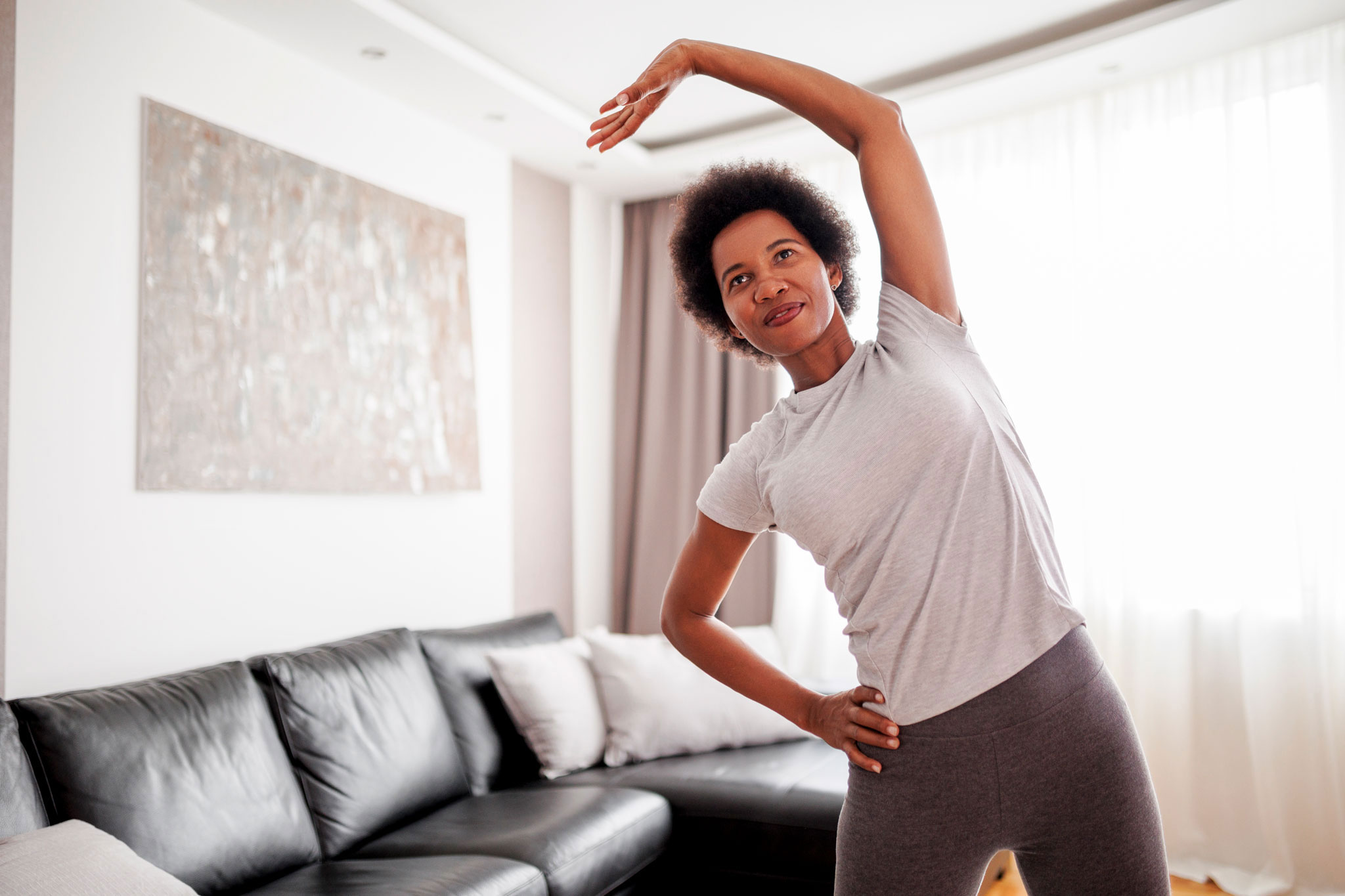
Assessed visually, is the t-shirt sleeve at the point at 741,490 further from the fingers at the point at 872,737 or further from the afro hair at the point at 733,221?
the fingers at the point at 872,737

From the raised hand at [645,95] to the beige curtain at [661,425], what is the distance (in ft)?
8.93

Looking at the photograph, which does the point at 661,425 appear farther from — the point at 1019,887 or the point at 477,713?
the point at 1019,887

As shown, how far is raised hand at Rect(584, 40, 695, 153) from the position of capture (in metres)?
1.07

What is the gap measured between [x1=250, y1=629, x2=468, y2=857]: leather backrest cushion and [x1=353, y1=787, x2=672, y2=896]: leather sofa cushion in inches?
2.8

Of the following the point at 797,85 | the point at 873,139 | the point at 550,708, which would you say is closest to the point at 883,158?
the point at 873,139

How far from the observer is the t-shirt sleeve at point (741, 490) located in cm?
118

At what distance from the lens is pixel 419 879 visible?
6.22 ft

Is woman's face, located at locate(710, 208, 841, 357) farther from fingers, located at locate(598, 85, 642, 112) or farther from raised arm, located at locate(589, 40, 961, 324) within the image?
Result: fingers, located at locate(598, 85, 642, 112)

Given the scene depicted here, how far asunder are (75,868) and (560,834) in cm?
100

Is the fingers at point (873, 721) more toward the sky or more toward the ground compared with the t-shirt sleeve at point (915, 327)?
more toward the ground

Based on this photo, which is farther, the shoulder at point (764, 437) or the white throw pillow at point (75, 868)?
the white throw pillow at point (75, 868)

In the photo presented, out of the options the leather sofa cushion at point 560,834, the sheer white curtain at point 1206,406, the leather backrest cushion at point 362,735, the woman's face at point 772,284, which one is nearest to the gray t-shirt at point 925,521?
the woman's face at point 772,284

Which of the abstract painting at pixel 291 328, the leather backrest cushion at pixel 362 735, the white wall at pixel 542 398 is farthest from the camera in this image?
the white wall at pixel 542 398

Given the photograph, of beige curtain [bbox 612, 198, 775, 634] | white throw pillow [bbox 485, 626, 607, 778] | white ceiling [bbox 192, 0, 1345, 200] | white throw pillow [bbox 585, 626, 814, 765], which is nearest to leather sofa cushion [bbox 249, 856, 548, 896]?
white throw pillow [bbox 485, 626, 607, 778]
